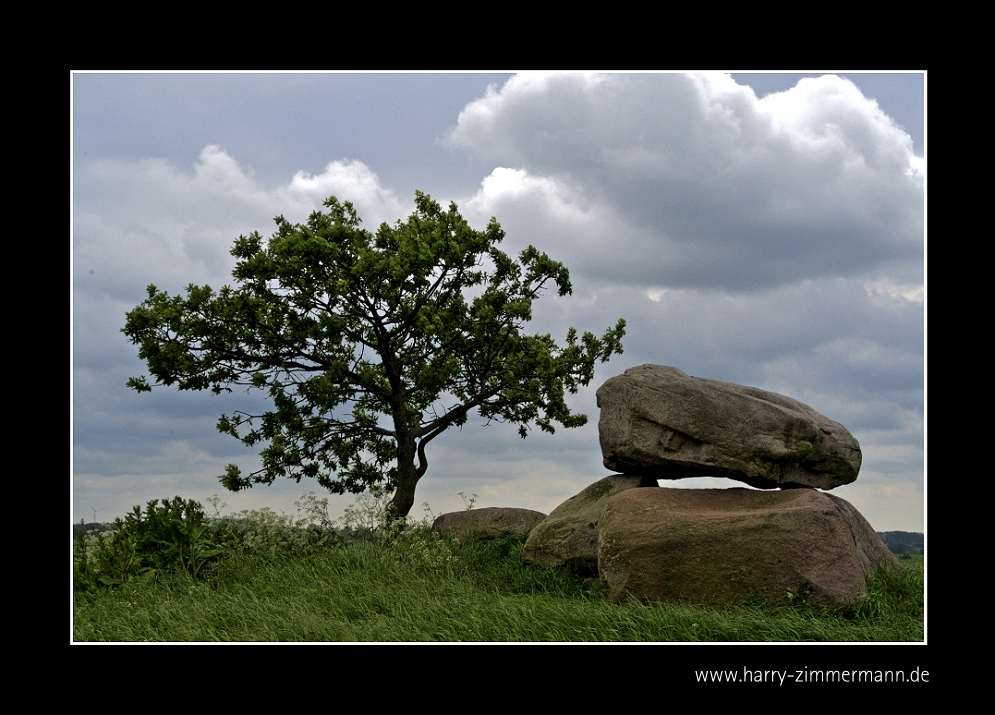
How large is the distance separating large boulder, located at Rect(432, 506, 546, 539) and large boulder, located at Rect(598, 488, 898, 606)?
258 inches

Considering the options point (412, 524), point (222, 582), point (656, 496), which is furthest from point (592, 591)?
point (222, 582)

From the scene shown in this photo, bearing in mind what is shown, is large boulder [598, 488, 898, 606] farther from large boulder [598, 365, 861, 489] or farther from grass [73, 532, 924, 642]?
large boulder [598, 365, 861, 489]

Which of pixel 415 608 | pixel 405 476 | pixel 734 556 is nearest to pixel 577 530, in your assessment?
pixel 734 556

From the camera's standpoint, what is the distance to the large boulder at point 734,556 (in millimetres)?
9469

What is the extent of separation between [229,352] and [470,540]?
646 cm

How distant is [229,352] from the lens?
16516 mm

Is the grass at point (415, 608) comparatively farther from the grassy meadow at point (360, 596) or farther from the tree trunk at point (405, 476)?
the tree trunk at point (405, 476)

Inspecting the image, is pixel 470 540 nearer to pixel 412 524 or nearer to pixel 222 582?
pixel 412 524

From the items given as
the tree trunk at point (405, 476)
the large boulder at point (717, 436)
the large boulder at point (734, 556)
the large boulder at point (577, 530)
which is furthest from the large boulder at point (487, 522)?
the large boulder at point (734, 556)

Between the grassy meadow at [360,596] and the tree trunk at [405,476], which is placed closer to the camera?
the grassy meadow at [360,596]

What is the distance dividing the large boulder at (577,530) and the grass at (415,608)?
0.93ft

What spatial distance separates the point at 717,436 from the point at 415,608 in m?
4.94

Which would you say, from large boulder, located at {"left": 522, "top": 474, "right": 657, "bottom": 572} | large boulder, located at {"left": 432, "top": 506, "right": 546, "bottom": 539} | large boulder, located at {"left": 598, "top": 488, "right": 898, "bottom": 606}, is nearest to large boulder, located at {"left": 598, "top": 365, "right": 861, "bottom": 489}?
large boulder, located at {"left": 522, "top": 474, "right": 657, "bottom": 572}

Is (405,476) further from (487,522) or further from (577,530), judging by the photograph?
(577,530)
